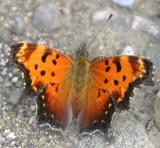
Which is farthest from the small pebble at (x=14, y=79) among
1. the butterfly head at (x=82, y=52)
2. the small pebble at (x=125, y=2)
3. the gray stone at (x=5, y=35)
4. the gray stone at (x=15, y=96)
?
the small pebble at (x=125, y=2)

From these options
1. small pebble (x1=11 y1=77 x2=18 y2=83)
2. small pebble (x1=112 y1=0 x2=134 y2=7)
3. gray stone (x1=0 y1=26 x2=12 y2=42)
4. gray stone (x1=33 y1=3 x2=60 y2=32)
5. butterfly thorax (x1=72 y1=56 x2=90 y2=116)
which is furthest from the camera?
small pebble (x1=112 y1=0 x2=134 y2=7)

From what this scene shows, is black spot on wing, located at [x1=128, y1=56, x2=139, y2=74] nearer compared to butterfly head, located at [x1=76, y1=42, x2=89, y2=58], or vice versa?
black spot on wing, located at [x1=128, y1=56, x2=139, y2=74]

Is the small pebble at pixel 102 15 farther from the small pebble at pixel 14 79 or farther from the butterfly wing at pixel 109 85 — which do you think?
the small pebble at pixel 14 79

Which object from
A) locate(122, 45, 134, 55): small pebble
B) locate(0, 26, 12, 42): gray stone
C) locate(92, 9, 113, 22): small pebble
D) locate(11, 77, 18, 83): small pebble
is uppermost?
locate(92, 9, 113, 22): small pebble

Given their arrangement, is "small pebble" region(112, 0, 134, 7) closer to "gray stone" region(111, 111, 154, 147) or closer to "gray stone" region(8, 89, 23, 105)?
"gray stone" region(111, 111, 154, 147)

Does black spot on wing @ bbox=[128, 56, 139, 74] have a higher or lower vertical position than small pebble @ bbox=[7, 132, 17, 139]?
higher

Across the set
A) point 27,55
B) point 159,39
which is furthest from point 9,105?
point 159,39

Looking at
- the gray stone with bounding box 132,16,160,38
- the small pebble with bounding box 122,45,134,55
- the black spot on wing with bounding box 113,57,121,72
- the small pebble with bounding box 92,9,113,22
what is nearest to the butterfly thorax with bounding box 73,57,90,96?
the black spot on wing with bounding box 113,57,121,72

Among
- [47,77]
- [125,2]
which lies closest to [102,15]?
[125,2]
